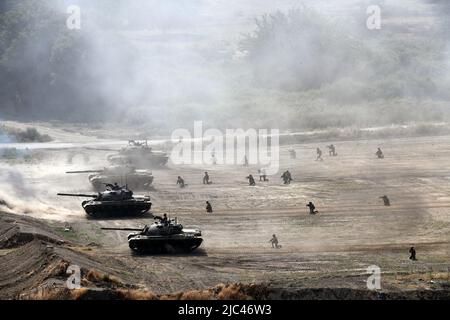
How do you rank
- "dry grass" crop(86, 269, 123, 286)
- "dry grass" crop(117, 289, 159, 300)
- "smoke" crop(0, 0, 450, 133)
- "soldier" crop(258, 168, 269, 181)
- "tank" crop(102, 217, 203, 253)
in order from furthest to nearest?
"smoke" crop(0, 0, 450, 133), "soldier" crop(258, 168, 269, 181), "tank" crop(102, 217, 203, 253), "dry grass" crop(86, 269, 123, 286), "dry grass" crop(117, 289, 159, 300)

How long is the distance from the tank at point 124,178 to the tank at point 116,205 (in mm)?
7738

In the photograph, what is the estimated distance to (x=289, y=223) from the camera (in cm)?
4344

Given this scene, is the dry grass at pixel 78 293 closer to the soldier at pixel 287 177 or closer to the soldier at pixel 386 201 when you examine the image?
the soldier at pixel 386 201

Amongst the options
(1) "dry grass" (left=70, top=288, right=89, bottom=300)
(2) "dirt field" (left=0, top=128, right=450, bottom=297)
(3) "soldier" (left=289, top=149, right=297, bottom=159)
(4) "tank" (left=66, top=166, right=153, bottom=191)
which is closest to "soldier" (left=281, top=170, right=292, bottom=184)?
(2) "dirt field" (left=0, top=128, right=450, bottom=297)

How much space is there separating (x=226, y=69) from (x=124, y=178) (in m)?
50.3

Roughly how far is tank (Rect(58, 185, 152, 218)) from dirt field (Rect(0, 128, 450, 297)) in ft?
2.49

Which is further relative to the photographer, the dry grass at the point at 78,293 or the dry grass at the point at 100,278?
the dry grass at the point at 100,278

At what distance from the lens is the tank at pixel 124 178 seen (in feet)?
177

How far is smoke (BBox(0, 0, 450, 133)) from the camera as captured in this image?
278ft

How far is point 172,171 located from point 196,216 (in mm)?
15756
